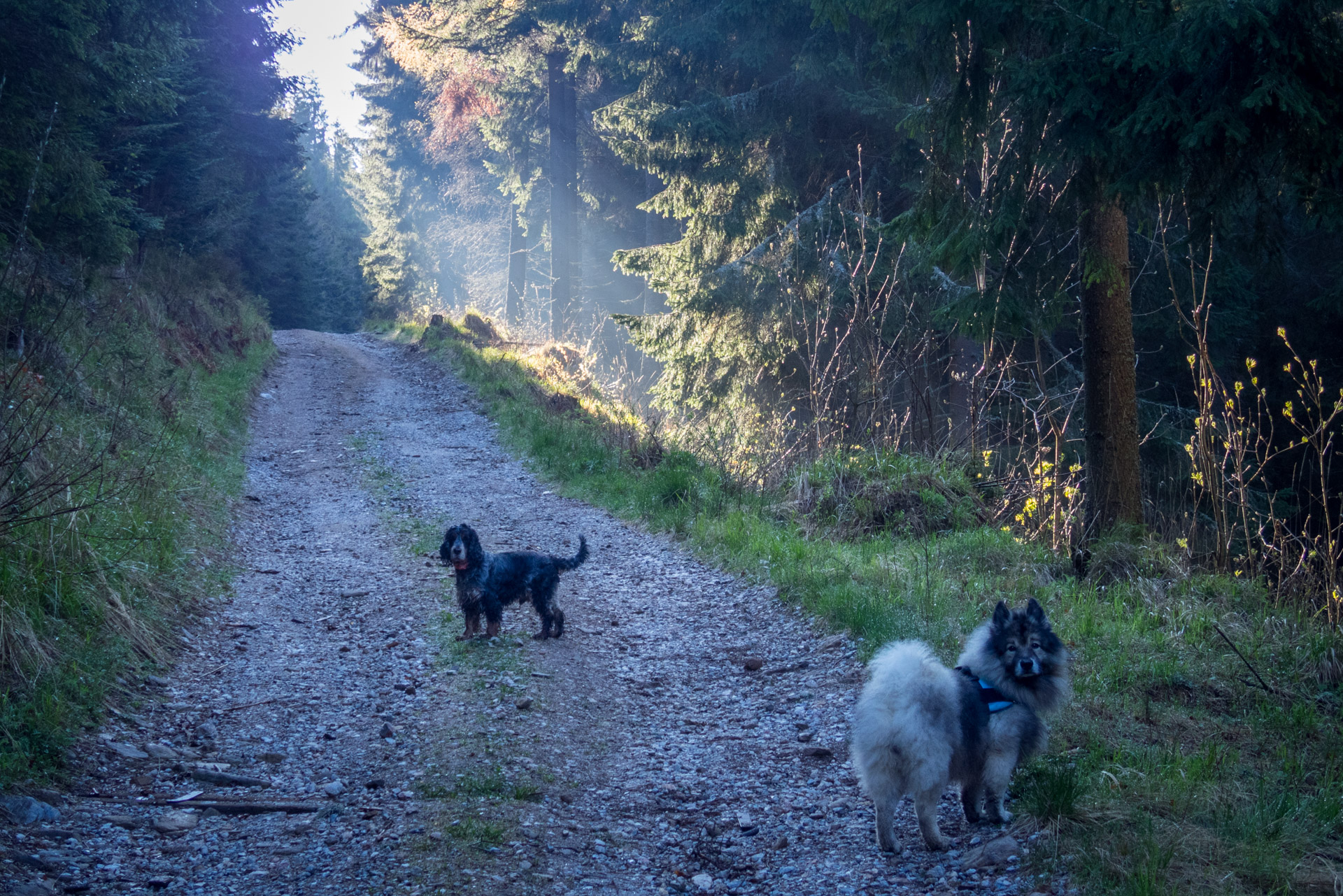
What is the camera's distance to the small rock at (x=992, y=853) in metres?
3.30

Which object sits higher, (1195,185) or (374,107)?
(374,107)

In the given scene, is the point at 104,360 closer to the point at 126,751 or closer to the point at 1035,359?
the point at 126,751

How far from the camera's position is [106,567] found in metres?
5.75

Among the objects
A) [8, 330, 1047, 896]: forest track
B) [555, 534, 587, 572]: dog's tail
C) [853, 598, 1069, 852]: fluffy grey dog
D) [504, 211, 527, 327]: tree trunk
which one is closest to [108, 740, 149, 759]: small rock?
[8, 330, 1047, 896]: forest track

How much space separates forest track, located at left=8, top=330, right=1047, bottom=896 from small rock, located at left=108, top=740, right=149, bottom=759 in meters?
0.01

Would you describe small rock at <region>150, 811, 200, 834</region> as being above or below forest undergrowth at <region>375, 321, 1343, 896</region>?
below

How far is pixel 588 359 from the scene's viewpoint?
20.3 meters

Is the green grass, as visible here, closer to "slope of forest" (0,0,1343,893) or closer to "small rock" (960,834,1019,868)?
"slope of forest" (0,0,1343,893)

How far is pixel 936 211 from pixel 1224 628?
3974 millimetres

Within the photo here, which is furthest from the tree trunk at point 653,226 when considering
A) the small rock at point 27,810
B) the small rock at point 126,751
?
the small rock at point 27,810

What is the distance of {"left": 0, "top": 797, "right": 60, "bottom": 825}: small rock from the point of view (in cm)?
347

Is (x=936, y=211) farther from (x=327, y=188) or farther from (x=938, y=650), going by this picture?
(x=327, y=188)

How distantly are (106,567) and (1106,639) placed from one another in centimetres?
679

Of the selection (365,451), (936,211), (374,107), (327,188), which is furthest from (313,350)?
(327,188)
